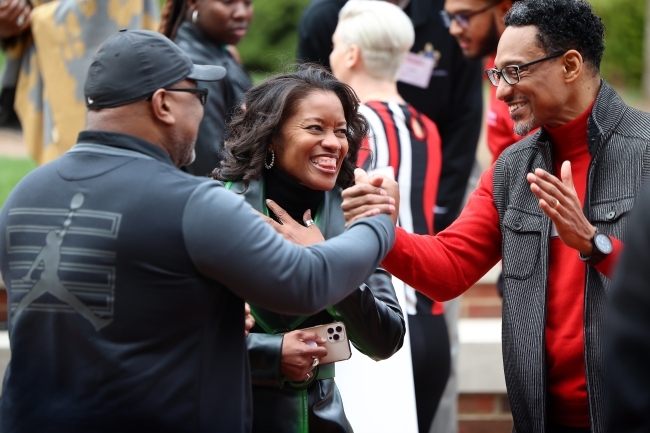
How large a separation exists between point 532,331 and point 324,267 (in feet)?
2.49

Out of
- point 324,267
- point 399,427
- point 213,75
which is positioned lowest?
point 399,427

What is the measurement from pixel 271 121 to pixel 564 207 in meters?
0.89

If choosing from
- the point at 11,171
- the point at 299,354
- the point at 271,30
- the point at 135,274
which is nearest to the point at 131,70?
the point at 135,274

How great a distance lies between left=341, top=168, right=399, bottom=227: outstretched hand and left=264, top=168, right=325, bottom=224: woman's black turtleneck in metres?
0.32

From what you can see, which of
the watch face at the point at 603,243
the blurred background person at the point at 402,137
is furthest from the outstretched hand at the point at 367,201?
the blurred background person at the point at 402,137

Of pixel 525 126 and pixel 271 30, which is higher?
pixel 525 126

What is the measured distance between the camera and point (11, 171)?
257 inches

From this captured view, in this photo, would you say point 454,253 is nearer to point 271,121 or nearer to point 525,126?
point 525,126

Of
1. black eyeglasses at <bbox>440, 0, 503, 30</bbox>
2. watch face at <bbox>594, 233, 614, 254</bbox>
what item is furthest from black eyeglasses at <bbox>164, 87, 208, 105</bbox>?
black eyeglasses at <bbox>440, 0, 503, 30</bbox>

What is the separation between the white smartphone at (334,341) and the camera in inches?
106

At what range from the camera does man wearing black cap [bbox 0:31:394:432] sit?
213 centimetres

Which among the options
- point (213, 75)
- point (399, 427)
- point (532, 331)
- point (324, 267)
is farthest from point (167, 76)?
point (399, 427)

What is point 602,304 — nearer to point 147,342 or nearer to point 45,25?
point 147,342

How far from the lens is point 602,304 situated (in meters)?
2.58
